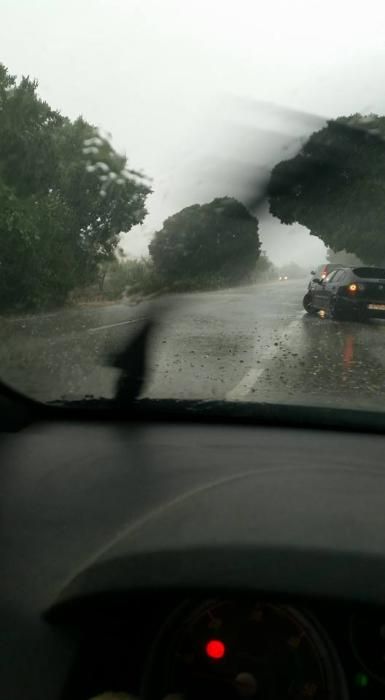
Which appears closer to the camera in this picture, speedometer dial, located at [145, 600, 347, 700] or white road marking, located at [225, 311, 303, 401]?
speedometer dial, located at [145, 600, 347, 700]

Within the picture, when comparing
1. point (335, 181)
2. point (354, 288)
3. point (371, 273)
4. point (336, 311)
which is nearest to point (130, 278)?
point (335, 181)

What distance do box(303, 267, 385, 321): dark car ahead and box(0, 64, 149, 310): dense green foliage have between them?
359 cm

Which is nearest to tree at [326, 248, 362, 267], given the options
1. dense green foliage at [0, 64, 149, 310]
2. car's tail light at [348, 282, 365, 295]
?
car's tail light at [348, 282, 365, 295]

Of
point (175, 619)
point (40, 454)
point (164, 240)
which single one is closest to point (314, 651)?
point (175, 619)

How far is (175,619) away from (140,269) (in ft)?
12.3

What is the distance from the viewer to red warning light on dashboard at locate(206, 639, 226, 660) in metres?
2.72

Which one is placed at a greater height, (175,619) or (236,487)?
(236,487)

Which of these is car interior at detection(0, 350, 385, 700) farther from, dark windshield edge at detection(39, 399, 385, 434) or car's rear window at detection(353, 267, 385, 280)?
car's rear window at detection(353, 267, 385, 280)

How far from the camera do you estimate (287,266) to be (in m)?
6.82

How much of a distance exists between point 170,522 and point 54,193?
11.1 ft

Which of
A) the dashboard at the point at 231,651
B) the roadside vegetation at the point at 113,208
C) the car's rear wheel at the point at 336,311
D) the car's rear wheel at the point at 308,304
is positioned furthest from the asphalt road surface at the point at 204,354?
the dashboard at the point at 231,651

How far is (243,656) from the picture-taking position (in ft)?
8.87

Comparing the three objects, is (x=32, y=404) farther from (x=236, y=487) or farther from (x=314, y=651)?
(x=314, y=651)

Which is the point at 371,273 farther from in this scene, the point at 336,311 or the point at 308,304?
the point at 308,304
